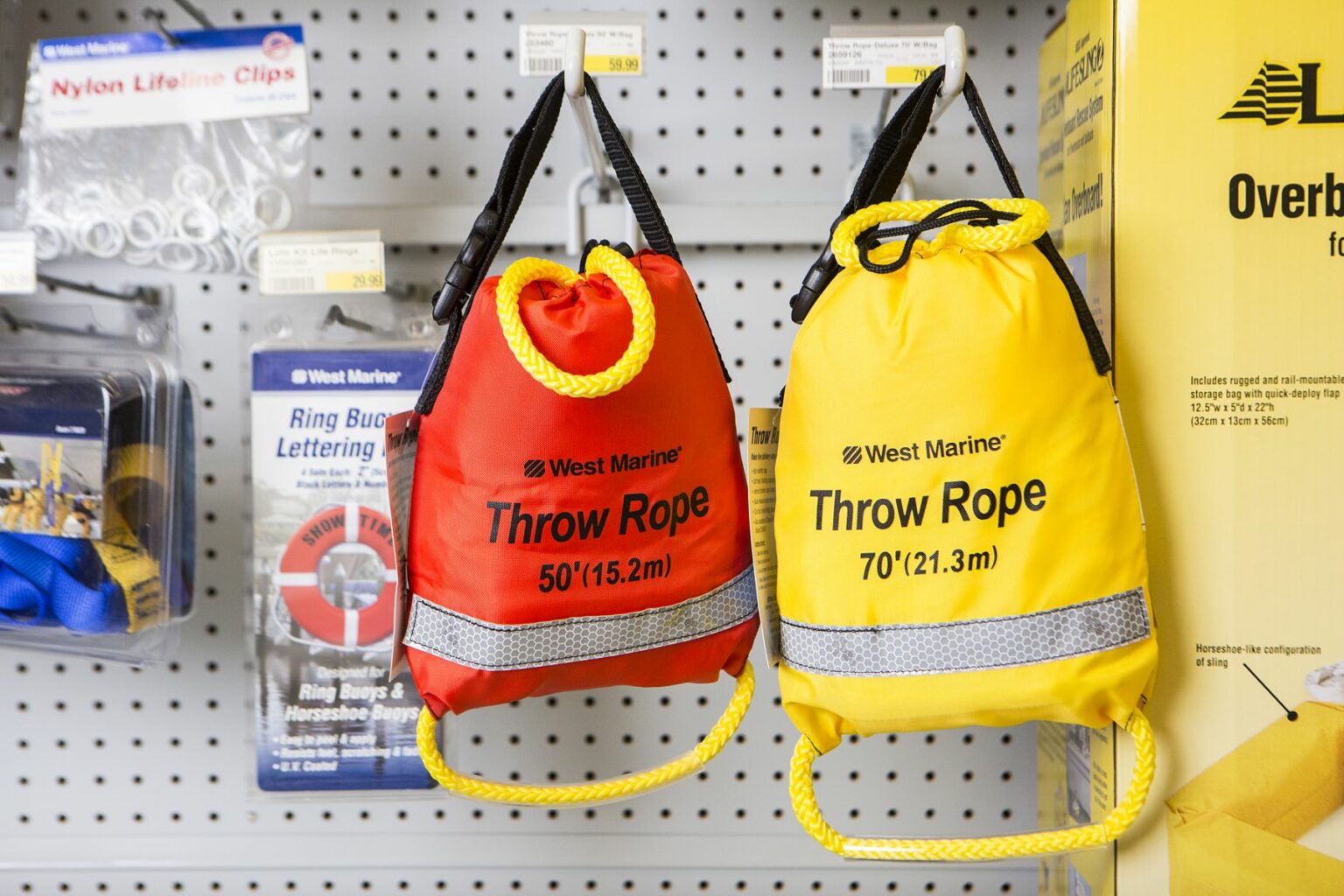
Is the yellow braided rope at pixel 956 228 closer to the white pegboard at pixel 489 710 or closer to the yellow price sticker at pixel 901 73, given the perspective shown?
the yellow price sticker at pixel 901 73

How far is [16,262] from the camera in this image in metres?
0.77

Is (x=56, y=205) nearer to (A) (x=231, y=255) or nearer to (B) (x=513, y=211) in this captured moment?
(A) (x=231, y=255)

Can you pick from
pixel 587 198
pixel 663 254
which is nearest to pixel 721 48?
pixel 587 198

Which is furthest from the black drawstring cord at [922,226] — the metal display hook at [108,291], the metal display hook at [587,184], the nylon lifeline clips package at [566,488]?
the metal display hook at [108,291]

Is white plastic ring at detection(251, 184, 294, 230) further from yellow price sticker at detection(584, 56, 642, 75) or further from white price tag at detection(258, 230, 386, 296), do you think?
yellow price sticker at detection(584, 56, 642, 75)

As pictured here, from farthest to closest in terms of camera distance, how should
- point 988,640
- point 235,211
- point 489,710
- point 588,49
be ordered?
point 489,710, point 235,211, point 588,49, point 988,640

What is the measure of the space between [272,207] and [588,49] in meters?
0.31

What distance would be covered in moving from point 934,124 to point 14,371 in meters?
0.81

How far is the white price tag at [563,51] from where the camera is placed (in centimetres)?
68

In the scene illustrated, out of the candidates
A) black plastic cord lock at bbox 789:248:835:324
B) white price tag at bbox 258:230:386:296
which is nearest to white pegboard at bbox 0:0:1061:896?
white price tag at bbox 258:230:386:296

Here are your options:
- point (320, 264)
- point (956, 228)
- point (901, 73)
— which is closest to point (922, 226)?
point (956, 228)

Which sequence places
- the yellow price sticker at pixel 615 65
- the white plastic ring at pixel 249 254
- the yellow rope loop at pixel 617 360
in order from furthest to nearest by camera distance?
1. the white plastic ring at pixel 249 254
2. the yellow price sticker at pixel 615 65
3. the yellow rope loop at pixel 617 360

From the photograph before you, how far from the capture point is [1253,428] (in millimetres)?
645

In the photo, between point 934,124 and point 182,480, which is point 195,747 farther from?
point 934,124
